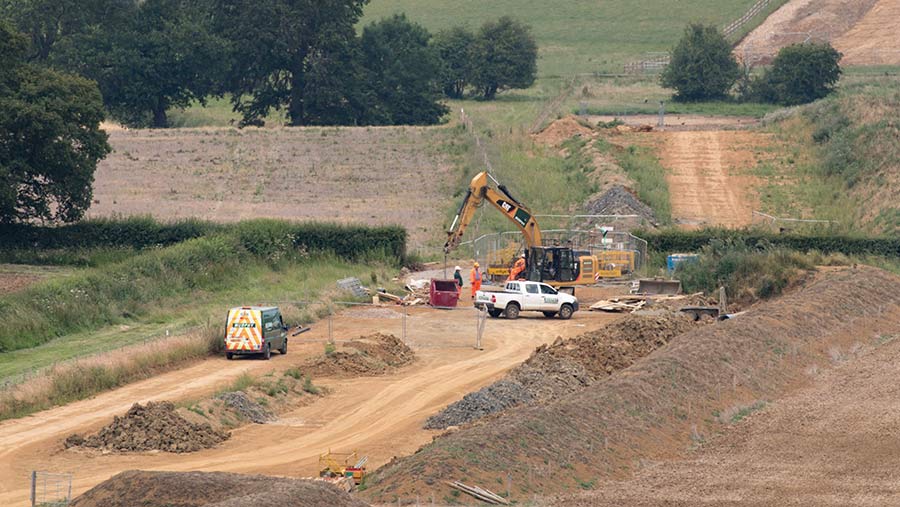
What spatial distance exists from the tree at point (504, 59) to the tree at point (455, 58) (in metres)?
1.02

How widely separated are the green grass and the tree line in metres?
31.6

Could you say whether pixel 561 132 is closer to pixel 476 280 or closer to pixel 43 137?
pixel 476 280

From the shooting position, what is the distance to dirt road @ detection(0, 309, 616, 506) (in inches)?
1396

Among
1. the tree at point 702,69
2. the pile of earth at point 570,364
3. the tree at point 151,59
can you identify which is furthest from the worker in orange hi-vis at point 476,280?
the tree at point 702,69

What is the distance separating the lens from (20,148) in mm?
71625

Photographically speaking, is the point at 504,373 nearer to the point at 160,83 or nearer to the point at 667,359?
the point at 667,359

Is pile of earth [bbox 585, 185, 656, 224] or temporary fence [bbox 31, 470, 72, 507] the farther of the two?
pile of earth [bbox 585, 185, 656, 224]

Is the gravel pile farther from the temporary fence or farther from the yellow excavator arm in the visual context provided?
the yellow excavator arm

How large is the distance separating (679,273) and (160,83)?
54819 mm

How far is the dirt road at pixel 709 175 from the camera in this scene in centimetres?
8150

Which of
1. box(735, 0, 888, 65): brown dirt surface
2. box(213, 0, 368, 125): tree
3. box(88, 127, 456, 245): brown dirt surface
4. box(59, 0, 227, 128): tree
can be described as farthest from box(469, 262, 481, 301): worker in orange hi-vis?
box(735, 0, 888, 65): brown dirt surface

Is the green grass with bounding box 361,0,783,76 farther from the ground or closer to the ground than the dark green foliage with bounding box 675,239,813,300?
farther from the ground

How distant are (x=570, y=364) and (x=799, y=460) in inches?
453

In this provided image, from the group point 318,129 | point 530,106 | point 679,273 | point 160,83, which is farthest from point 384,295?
point 530,106
